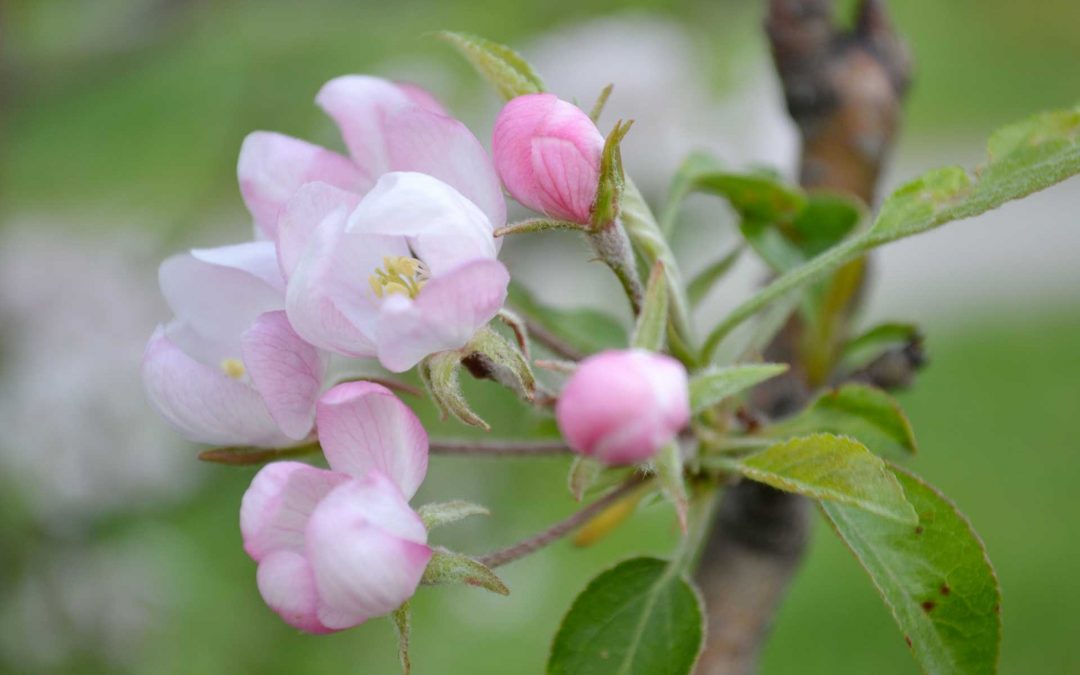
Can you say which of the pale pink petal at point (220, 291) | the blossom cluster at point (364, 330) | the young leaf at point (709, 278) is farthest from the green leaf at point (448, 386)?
the young leaf at point (709, 278)

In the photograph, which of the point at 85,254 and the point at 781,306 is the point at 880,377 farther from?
the point at 85,254

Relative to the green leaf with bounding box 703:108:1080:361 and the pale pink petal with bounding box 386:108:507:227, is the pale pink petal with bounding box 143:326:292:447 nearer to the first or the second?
the pale pink petal with bounding box 386:108:507:227

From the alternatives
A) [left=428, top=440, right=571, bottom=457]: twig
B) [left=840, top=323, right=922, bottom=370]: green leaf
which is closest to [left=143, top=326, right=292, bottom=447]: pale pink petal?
[left=428, top=440, right=571, bottom=457]: twig

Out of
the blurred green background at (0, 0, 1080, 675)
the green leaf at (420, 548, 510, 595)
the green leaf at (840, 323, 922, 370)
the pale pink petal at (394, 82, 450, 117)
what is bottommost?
the blurred green background at (0, 0, 1080, 675)

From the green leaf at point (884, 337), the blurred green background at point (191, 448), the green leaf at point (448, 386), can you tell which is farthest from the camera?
the blurred green background at point (191, 448)

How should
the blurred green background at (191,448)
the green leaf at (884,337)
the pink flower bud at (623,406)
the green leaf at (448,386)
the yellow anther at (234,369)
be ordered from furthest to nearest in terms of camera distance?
the blurred green background at (191,448) < the green leaf at (884,337) < the yellow anther at (234,369) < the green leaf at (448,386) < the pink flower bud at (623,406)

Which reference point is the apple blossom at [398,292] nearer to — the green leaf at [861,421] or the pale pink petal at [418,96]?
the pale pink petal at [418,96]

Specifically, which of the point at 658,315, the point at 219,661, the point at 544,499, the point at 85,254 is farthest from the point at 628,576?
the point at 544,499
